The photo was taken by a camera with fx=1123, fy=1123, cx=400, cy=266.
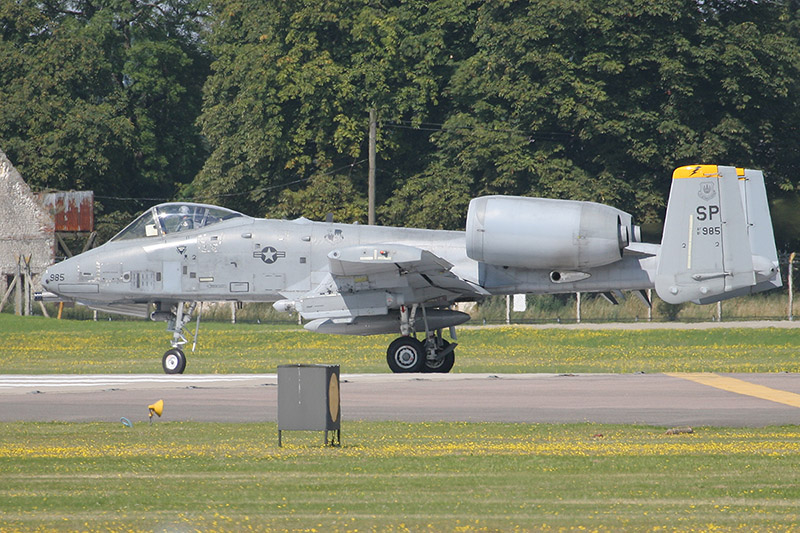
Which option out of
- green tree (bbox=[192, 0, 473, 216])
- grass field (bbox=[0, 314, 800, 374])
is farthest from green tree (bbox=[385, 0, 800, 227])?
grass field (bbox=[0, 314, 800, 374])

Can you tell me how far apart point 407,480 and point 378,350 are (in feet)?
72.9

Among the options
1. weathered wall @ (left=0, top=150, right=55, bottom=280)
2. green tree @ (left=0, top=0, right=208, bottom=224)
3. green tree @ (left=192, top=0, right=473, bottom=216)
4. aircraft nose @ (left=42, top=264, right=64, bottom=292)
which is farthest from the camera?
green tree @ (left=0, top=0, right=208, bottom=224)

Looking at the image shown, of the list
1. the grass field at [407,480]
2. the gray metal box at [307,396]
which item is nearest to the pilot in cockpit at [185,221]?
the grass field at [407,480]

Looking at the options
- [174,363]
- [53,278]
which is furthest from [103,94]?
[174,363]

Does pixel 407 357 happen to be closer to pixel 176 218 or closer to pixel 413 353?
pixel 413 353

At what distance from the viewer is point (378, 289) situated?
2298cm

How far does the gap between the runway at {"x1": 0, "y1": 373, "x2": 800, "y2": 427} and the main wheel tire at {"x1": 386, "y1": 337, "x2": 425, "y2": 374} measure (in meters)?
1.04

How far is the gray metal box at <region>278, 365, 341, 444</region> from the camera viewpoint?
12.2 meters

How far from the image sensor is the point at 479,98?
50031 millimetres

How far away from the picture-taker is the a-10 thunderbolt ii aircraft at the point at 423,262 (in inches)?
845

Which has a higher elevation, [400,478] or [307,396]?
[307,396]

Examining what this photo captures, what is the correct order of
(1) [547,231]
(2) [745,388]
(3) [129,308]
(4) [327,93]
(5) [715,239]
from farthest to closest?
(4) [327,93], (3) [129,308], (1) [547,231], (5) [715,239], (2) [745,388]

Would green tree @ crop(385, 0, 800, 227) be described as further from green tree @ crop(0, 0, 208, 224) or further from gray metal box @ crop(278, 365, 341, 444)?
gray metal box @ crop(278, 365, 341, 444)

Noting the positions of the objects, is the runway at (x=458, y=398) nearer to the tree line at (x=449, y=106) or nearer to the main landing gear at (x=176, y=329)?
the main landing gear at (x=176, y=329)
